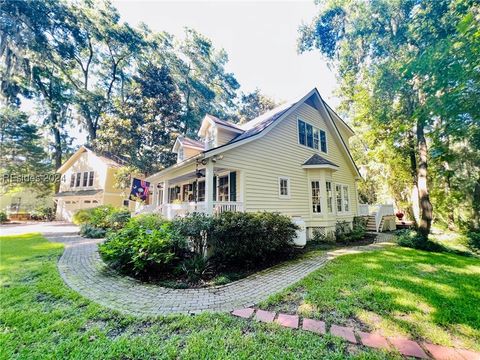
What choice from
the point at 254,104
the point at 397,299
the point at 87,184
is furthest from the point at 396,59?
the point at 87,184

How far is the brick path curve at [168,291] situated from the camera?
12.5 ft

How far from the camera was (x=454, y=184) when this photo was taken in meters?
14.7

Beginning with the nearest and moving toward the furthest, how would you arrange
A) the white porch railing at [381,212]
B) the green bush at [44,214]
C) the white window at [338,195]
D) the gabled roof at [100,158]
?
the white window at [338,195]
the white porch railing at [381,212]
the gabled roof at [100,158]
the green bush at [44,214]

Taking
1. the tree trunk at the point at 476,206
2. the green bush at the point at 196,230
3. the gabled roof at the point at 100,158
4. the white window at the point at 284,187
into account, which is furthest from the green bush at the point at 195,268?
the gabled roof at the point at 100,158

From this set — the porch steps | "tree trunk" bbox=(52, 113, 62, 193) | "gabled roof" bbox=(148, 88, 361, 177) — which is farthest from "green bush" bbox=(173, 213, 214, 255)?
"tree trunk" bbox=(52, 113, 62, 193)

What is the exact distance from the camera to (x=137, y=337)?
113 inches

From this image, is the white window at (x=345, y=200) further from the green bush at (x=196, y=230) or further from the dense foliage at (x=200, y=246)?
the green bush at (x=196, y=230)

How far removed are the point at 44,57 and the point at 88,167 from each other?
452 inches

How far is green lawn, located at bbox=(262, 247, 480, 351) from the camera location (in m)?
3.07

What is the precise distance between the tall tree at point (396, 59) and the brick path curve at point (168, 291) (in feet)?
23.2

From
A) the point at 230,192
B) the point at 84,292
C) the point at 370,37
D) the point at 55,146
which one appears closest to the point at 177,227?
the point at 84,292

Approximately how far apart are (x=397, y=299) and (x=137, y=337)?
14.6 ft

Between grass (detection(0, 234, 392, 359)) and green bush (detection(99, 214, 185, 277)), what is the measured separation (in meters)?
1.50

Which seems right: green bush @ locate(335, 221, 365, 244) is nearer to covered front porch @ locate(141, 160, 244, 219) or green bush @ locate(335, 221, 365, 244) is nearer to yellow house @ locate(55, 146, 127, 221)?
covered front porch @ locate(141, 160, 244, 219)
